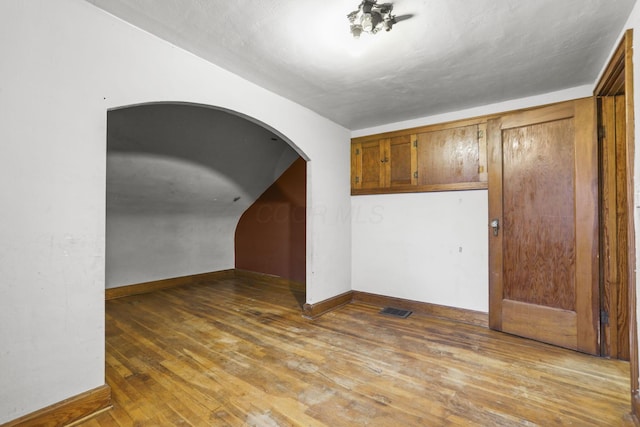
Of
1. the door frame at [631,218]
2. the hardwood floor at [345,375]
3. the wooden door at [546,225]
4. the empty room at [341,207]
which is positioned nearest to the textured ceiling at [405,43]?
the empty room at [341,207]

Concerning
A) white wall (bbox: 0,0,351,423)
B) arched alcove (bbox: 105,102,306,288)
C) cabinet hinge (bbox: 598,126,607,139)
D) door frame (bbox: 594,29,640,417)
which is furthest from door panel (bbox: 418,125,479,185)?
white wall (bbox: 0,0,351,423)

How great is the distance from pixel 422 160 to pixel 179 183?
3.39 metres

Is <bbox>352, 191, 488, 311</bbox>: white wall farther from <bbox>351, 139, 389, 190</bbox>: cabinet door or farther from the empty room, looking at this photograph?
<bbox>351, 139, 389, 190</bbox>: cabinet door

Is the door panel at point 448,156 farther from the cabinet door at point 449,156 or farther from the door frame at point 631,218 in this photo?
the door frame at point 631,218

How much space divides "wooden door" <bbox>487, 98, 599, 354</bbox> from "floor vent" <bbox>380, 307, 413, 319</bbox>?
868mm

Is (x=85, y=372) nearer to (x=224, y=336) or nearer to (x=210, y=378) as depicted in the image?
(x=210, y=378)

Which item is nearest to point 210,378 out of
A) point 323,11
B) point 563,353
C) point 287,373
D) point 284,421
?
point 287,373

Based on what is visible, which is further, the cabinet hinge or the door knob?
the door knob

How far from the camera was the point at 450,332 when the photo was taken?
9.37 feet

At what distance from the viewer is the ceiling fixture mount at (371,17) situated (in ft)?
5.22

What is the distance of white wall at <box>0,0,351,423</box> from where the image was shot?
1.39 metres

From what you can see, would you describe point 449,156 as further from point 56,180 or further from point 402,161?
point 56,180

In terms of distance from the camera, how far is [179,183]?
4.14 metres

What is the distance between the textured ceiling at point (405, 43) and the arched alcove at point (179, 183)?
763 millimetres
